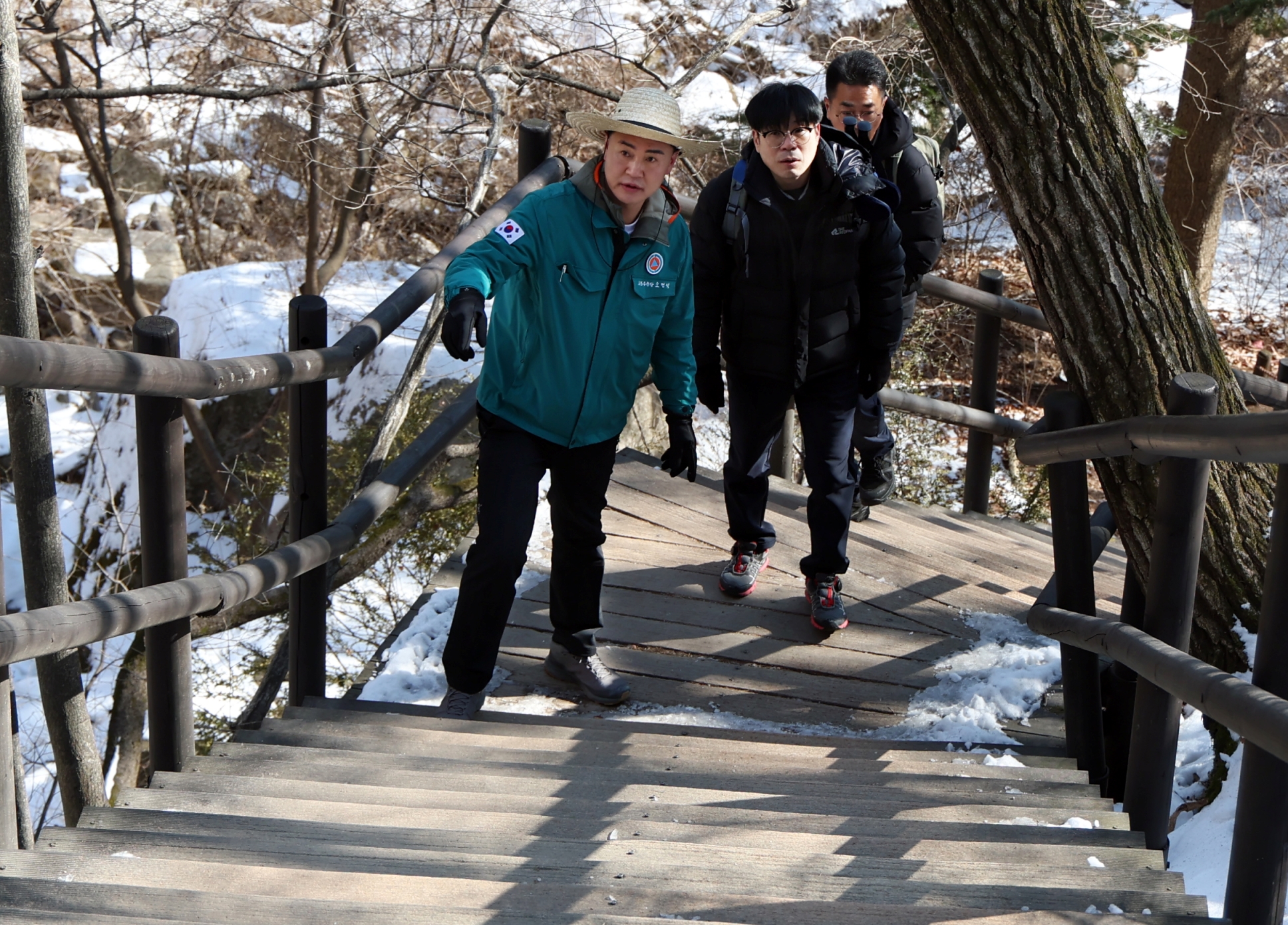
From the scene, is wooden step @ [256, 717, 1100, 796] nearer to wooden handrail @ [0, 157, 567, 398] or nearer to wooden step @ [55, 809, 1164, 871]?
wooden step @ [55, 809, 1164, 871]

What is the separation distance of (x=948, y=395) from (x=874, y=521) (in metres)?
6.70

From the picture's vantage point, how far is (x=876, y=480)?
4.96 m

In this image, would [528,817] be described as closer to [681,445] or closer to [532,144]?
[681,445]

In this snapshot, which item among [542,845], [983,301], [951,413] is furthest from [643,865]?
[983,301]

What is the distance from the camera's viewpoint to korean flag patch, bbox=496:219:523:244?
116 inches

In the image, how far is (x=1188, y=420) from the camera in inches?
85.4

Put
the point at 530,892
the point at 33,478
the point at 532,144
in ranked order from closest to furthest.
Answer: the point at 530,892
the point at 33,478
the point at 532,144

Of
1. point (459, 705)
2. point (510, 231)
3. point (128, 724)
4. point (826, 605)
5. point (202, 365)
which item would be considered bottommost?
point (128, 724)

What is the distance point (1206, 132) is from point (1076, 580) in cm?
870

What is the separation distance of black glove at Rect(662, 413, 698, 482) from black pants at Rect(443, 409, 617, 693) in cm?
23

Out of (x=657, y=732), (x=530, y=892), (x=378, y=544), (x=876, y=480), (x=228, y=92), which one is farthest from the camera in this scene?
(x=378, y=544)

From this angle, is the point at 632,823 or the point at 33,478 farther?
the point at 33,478

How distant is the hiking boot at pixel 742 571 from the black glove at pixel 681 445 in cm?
77

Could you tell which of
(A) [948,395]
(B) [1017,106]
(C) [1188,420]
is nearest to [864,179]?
(B) [1017,106]
